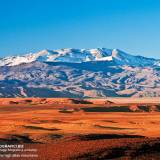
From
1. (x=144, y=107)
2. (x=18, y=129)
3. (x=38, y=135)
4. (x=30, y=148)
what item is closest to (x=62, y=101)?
(x=144, y=107)

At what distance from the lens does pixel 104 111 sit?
323ft

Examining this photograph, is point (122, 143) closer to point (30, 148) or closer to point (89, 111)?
point (30, 148)

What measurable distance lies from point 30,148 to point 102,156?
5.57 m

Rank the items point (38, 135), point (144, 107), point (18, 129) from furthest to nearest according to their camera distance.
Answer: point (144, 107), point (18, 129), point (38, 135)

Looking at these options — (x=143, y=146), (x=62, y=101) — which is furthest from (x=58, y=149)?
(x=62, y=101)

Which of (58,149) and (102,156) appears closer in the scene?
(102,156)

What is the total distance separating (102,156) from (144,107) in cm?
8028

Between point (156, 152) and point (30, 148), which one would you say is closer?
point (156, 152)

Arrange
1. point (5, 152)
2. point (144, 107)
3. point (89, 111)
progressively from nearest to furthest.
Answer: point (5, 152) < point (89, 111) < point (144, 107)

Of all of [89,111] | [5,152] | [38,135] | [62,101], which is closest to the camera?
[5,152]

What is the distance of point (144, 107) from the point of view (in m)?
106

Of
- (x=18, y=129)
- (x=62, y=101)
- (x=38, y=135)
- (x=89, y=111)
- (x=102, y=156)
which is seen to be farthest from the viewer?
(x=62, y=101)

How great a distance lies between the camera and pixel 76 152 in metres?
27.5

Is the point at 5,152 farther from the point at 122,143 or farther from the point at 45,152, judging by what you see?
the point at 122,143
